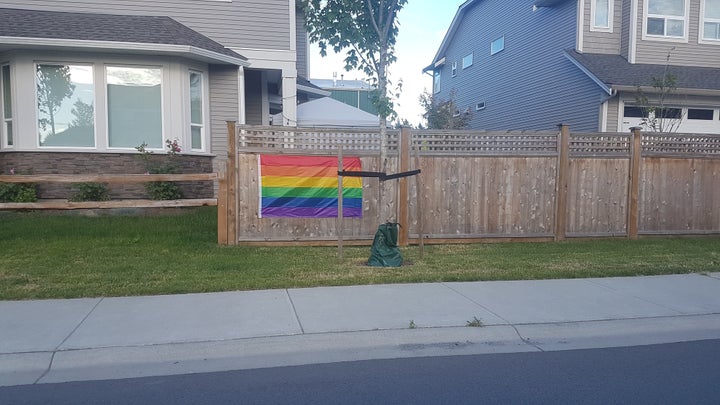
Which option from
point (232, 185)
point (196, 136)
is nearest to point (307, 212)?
point (232, 185)

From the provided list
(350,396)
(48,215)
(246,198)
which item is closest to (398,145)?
(246,198)

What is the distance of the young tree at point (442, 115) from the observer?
69.3 ft

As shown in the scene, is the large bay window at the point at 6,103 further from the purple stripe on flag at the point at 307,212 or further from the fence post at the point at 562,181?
the fence post at the point at 562,181

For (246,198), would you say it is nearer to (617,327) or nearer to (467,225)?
(467,225)

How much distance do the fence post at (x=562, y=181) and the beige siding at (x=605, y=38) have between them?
27.7ft

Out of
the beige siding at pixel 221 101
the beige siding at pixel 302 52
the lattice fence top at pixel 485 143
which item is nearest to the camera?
the lattice fence top at pixel 485 143

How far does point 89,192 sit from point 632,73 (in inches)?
576

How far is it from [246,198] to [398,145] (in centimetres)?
281

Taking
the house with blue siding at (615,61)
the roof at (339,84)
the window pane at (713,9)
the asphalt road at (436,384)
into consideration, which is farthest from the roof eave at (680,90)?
the roof at (339,84)

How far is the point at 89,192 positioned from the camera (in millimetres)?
12125

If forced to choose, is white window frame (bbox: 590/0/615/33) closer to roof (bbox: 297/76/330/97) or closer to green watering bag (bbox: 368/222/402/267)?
roof (bbox: 297/76/330/97)

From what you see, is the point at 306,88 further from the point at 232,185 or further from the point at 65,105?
the point at 232,185

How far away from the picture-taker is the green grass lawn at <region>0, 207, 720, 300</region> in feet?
24.2

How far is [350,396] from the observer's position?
439 cm
